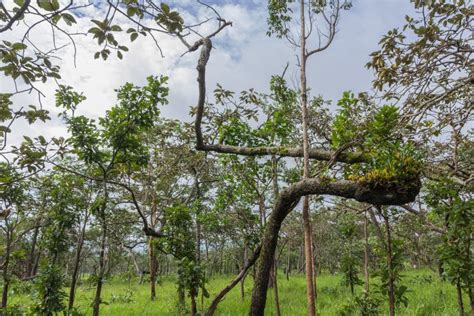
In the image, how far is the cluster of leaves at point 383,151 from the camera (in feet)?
11.1

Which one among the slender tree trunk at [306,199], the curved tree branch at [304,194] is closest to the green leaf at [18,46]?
the curved tree branch at [304,194]

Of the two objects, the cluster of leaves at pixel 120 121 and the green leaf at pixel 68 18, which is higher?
the cluster of leaves at pixel 120 121

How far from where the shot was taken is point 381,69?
4031mm

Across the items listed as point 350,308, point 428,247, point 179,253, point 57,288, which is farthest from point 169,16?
point 428,247

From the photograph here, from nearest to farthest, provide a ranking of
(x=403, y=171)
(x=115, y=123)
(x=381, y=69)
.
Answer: (x=403, y=171)
(x=381, y=69)
(x=115, y=123)

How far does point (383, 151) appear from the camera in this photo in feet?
11.8

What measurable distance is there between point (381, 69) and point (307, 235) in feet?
7.85

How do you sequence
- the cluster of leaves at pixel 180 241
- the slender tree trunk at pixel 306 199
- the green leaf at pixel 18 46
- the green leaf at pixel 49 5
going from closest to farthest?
1. the green leaf at pixel 49 5
2. the green leaf at pixel 18 46
3. the slender tree trunk at pixel 306 199
4. the cluster of leaves at pixel 180 241

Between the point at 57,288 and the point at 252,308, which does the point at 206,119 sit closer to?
the point at 252,308

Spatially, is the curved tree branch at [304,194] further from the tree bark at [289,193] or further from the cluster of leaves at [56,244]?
the cluster of leaves at [56,244]

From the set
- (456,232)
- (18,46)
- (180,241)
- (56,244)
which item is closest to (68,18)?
(18,46)

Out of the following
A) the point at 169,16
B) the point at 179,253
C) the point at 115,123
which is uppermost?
the point at 115,123

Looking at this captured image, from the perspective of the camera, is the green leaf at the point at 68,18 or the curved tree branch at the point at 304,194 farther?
the curved tree branch at the point at 304,194

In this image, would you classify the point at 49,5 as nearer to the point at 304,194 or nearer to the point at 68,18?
the point at 68,18
